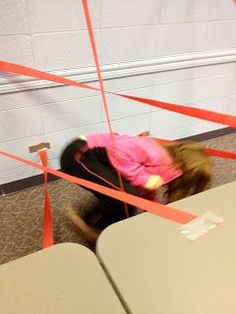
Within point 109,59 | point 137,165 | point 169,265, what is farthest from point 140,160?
point 109,59

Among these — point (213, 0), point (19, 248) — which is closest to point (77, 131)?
point (19, 248)

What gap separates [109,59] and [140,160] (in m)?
0.65

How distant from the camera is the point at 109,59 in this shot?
1559 millimetres

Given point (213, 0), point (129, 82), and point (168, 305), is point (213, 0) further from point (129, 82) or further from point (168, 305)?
point (168, 305)

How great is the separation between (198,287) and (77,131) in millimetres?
1216

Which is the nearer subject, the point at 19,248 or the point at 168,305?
the point at 168,305

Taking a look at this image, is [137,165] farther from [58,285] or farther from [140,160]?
[58,285]

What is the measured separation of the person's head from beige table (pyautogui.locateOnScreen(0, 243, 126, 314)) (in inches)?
23.4

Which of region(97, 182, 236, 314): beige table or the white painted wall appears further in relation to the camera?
the white painted wall

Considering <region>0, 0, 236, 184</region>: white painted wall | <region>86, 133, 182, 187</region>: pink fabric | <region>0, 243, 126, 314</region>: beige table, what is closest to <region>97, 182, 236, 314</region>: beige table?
<region>0, 243, 126, 314</region>: beige table

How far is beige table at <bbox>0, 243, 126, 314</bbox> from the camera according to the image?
24.0 inches

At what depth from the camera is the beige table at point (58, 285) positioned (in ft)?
2.00

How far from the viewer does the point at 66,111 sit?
1619 mm

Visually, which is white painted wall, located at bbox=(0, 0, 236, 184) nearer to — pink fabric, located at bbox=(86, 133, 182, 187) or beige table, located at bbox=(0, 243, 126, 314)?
pink fabric, located at bbox=(86, 133, 182, 187)
